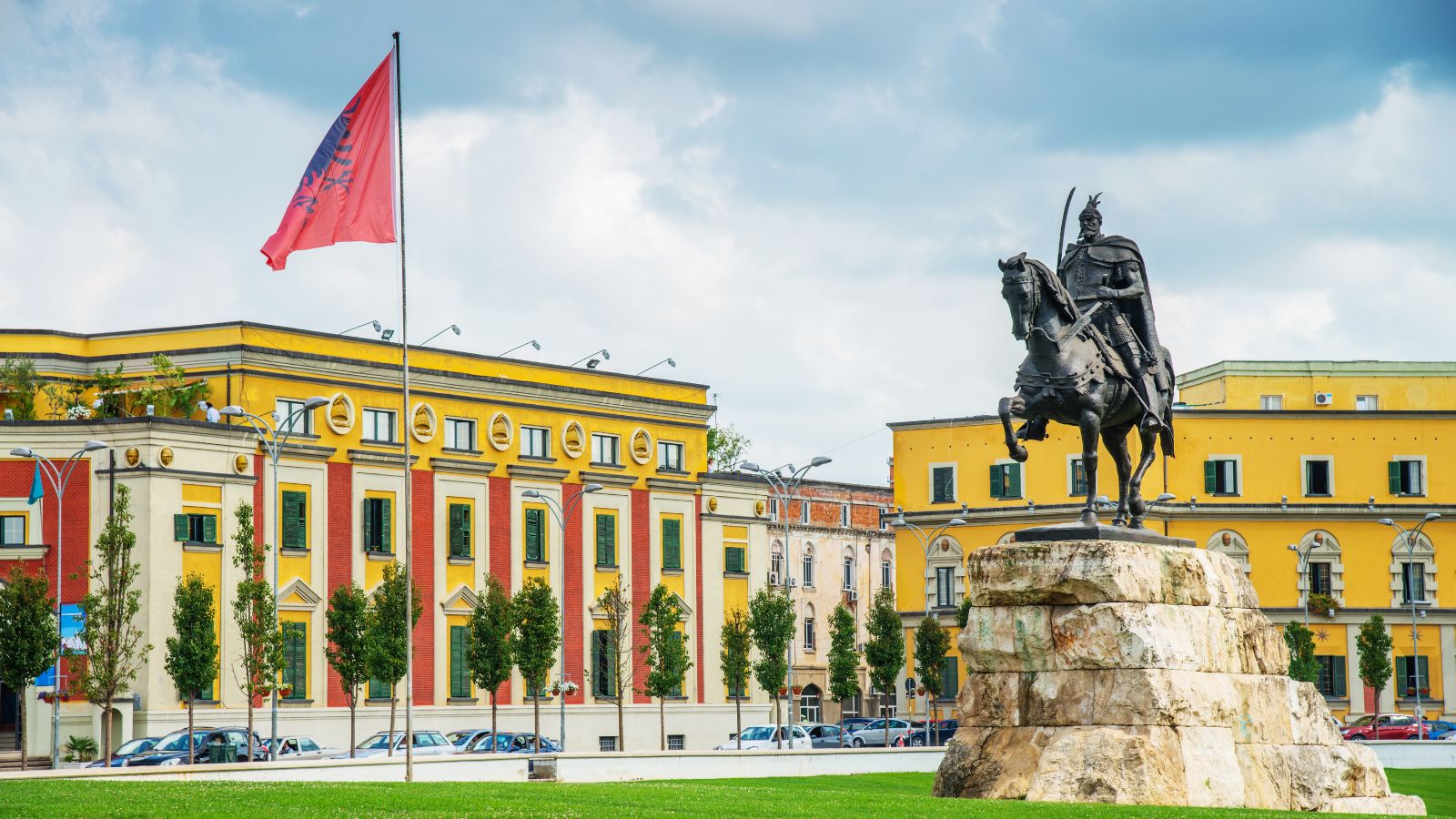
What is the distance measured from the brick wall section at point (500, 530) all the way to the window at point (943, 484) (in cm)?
2516

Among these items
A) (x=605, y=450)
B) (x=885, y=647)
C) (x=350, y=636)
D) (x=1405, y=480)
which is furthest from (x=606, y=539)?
(x=1405, y=480)

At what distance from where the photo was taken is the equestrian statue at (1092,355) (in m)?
28.7

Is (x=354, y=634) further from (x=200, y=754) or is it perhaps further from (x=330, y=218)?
(x=330, y=218)

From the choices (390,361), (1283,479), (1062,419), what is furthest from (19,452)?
(1283,479)

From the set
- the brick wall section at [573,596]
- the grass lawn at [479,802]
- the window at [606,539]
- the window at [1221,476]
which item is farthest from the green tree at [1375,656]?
the grass lawn at [479,802]

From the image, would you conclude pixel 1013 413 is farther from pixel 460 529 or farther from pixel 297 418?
pixel 460 529

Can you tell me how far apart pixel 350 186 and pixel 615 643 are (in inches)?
1647

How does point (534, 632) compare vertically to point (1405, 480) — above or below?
below

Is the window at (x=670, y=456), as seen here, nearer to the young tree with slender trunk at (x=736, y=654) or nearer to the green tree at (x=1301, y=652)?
the young tree with slender trunk at (x=736, y=654)

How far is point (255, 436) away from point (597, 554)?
1767cm

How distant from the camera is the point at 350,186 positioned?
1539 inches

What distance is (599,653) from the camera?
8188 cm

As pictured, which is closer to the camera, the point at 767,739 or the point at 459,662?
the point at 767,739

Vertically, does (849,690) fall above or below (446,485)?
below
